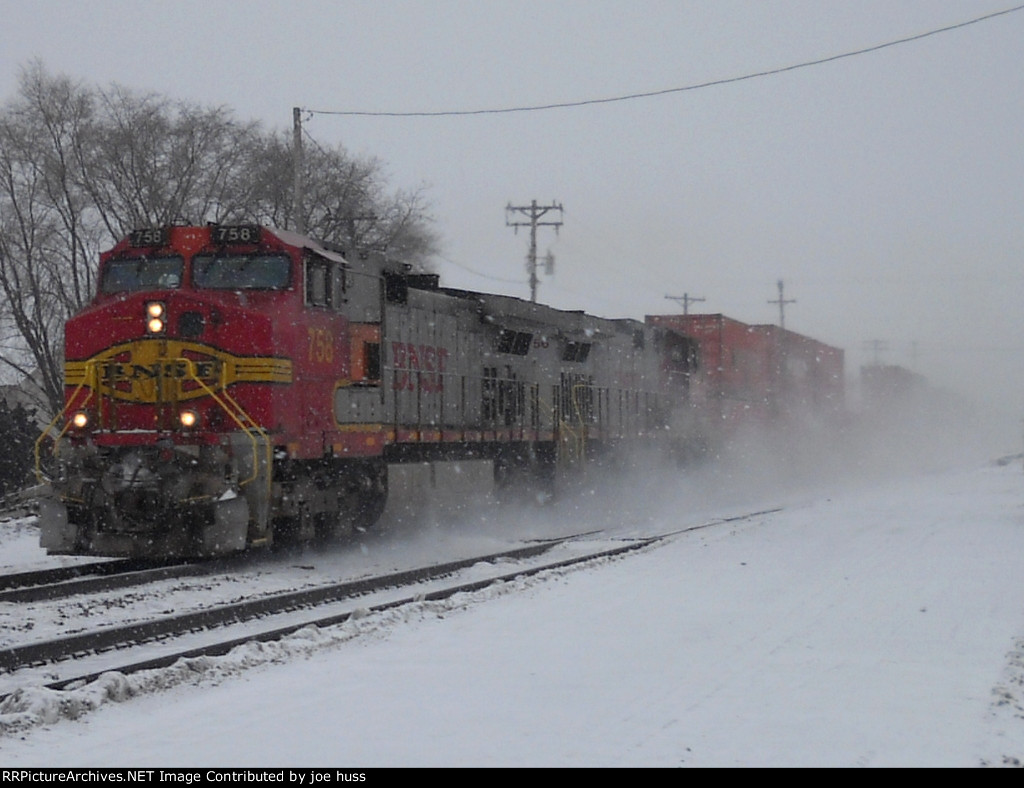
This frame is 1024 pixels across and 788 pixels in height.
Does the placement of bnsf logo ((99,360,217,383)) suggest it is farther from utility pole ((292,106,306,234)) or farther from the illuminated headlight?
utility pole ((292,106,306,234))

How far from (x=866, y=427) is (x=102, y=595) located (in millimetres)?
42990

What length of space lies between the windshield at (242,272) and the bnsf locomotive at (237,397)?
15 millimetres

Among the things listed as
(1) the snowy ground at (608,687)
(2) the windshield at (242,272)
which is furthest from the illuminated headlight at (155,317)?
(1) the snowy ground at (608,687)

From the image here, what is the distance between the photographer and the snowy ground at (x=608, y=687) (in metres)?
5.41

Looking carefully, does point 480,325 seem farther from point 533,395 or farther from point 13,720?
point 13,720

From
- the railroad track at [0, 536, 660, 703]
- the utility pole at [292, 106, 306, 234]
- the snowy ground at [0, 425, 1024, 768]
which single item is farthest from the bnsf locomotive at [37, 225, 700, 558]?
the utility pole at [292, 106, 306, 234]

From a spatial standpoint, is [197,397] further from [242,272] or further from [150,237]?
[150,237]

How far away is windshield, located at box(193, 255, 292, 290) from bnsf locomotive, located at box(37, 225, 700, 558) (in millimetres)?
15

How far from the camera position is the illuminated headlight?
12.5 metres

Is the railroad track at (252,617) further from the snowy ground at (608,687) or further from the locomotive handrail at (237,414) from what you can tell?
the locomotive handrail at (237,414)

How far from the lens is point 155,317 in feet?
41.1

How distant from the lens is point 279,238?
42.9 ft
